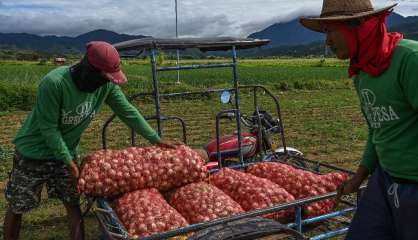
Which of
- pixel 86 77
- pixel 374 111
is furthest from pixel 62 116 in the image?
pixel 374 111

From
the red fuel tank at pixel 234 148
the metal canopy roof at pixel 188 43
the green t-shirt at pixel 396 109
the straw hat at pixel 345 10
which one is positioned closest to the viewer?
the green t-shirt at pixel 396 109

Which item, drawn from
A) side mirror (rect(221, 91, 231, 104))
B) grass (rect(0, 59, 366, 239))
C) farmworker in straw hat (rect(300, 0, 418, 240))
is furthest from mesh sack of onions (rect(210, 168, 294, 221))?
grass (rect(0, 59, 366, 239))

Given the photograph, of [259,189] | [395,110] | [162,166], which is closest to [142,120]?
[162,166]

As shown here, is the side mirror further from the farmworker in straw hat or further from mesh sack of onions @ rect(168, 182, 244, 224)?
the farmworker in straw hat

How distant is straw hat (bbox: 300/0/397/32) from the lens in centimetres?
237

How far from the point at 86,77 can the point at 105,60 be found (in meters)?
0.26

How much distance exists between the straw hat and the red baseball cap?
5.42ft

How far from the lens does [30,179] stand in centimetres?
394

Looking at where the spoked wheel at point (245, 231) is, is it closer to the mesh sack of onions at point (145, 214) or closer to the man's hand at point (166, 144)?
the mesh sack of onions at point (145, 214)

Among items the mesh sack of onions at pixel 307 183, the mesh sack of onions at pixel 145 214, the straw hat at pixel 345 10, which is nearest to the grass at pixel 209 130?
the mesh sack of onions at pixel 145 214

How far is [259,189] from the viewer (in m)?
3.91

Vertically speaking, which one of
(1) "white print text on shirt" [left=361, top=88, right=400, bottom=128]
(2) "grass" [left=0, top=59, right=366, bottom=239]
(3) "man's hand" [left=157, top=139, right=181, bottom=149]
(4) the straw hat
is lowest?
(2) "grass" [left=0, top=59, right=366, bottom=239]

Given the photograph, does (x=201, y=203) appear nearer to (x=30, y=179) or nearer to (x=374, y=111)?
(x=30, y=179)

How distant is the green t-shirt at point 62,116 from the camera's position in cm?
364
